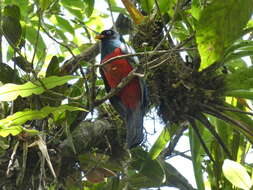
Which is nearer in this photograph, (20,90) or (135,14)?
(20,90)

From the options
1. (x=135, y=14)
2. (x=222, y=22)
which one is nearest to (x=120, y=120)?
(x=135, y=14)

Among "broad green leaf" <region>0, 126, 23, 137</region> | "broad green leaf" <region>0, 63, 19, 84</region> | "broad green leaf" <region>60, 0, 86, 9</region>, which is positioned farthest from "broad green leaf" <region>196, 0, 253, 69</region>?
"broad green leaf" <region>60, 0, 86, 9</region>

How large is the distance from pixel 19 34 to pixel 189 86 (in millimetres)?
986

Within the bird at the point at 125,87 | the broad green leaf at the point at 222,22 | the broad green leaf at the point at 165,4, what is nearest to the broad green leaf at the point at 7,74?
the bird at the point at 125,87

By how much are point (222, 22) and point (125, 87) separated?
2070 mm

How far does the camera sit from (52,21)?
4.00m

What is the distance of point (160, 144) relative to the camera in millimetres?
3182

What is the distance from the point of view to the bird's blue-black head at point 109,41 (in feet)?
12.1

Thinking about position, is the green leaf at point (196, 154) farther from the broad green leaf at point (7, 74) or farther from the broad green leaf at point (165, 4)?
the broad green leaf at point (7, 74)

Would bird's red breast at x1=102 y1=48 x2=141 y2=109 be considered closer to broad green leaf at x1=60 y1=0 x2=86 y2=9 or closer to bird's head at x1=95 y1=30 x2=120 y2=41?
bird's head at x1=95 y1=30 x2=120 y2=41

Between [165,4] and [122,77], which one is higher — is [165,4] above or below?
above

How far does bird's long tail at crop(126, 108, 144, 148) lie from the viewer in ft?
9.43

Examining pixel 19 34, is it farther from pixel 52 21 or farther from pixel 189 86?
pixel 52 21

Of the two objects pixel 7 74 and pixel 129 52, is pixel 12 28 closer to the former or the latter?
pixel 7 74
